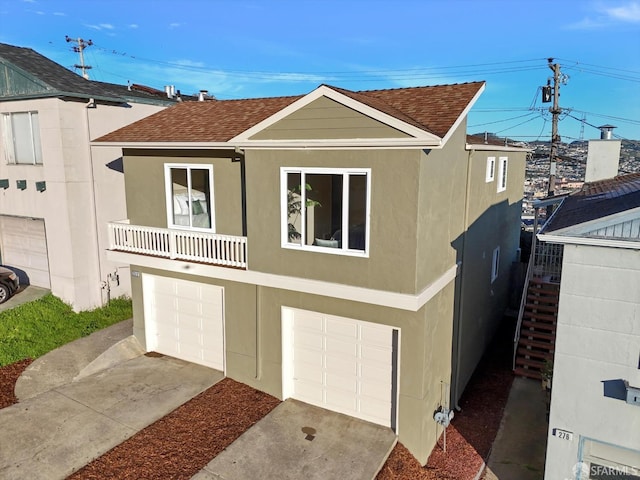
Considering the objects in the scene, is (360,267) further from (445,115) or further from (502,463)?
(502,463)

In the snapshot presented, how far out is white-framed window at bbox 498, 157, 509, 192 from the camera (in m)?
15.1

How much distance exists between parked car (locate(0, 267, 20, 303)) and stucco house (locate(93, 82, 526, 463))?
641 cm

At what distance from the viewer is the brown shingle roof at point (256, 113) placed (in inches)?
365

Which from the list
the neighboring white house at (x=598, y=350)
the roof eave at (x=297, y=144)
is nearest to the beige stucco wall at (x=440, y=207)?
the roof eave at (x=297, y=144)

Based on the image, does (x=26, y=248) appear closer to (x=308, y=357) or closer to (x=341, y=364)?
(x=308, y=357)

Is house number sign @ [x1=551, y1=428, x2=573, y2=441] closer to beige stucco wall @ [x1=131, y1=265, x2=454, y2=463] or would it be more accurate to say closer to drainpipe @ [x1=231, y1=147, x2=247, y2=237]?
beige stucco wall @ [x1=131, y1=265, x2=454, y2=463]

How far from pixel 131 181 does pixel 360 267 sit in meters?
7.55

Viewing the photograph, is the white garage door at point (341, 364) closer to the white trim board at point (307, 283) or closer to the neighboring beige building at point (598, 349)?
the white trim board at point (307, 283)

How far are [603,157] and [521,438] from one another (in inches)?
384


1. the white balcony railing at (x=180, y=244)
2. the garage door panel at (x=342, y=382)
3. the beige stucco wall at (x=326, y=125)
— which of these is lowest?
the garage door panel at (x=342, y=382)

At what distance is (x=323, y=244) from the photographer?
9914 millimetres

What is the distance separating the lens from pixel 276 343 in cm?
1080

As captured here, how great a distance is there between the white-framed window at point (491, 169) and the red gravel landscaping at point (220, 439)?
618cm

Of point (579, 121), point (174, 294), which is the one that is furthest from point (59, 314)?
point (579, 121)
